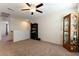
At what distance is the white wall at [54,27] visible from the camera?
15.2 feet

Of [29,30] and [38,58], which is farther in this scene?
[29,30]

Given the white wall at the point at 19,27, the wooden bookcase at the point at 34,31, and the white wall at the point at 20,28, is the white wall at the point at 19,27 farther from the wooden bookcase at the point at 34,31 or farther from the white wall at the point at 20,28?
the wooden bookcase at the point at 34,31

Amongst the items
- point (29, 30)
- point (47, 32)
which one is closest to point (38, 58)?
point (47, 32)

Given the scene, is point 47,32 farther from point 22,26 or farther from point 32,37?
point 22,26

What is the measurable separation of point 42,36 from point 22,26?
2.17 m

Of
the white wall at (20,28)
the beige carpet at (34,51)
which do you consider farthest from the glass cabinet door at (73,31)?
the white wall at (20,28)

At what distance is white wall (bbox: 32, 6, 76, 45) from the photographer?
4639 mm

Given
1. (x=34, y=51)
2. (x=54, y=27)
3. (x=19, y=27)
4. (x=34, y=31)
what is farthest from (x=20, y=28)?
(x=34, y=51)

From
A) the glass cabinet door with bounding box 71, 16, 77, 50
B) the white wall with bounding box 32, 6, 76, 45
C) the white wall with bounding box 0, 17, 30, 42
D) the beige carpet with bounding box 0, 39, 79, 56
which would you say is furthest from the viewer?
the white wall with bounding box 0, 17, 30, 42

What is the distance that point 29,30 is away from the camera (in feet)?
25.2

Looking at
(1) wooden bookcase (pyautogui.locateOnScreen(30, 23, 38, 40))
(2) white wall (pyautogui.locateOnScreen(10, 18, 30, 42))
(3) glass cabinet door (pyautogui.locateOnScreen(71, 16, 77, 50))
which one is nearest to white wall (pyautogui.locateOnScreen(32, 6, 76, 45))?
(3) glass cabinet door (pyautogui.locateOnScreen(71, 16, 77, 50))

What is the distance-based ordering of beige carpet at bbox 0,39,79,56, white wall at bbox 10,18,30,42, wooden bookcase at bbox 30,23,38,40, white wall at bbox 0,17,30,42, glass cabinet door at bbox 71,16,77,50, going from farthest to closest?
wooden bookcase at bbox 30,23,38,40
white wall at bbox 0,17,30,42
white wall at bbox 10,18,30,42
glass cabinet door at bbox 71,16,77,50
beige carpet at bbox 0,39,79,56

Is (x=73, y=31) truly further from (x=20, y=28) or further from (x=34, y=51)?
(x=20, y=28)

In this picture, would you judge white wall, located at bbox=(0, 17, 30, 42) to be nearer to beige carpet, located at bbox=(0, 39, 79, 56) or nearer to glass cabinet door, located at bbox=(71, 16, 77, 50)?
beige carpet, located at bbox=(0, 39, 79, 56)
